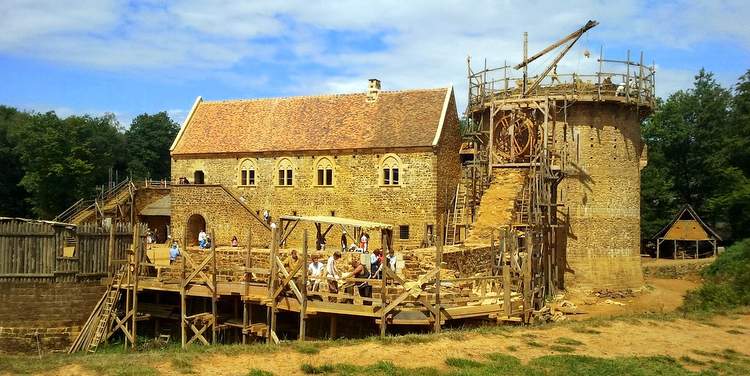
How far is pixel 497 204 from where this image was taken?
2816 centimetres

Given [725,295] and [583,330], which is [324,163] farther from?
[583,330]

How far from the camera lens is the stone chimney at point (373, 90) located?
35969 mm

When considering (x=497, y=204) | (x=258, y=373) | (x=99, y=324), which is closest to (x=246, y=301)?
(x=99, y=324)

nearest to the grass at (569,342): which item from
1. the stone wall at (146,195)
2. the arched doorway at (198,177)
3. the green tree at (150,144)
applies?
the arched doorway at (198,177)

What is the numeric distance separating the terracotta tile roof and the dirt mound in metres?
4.65

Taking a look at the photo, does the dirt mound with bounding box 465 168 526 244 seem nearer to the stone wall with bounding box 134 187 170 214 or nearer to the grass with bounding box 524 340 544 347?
the grass with bounding box 524 340 544 347

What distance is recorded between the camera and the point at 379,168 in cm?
3362

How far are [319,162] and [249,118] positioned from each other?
605 centimetres

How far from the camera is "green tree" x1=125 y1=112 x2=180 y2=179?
7037 centimetres

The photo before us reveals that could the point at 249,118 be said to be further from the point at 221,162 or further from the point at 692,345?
the point at 692,345

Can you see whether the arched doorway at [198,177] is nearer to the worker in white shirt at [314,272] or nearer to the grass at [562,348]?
the worker in white shirt at [314,272]

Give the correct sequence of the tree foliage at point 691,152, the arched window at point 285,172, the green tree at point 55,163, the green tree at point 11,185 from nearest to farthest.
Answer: the arched window at point 285,172, the tree foliage at point 691,152, the green tree at point 55,163, the green tree at point 11,185

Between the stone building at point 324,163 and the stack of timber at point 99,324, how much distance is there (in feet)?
32.0

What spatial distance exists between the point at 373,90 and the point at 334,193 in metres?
5.91
